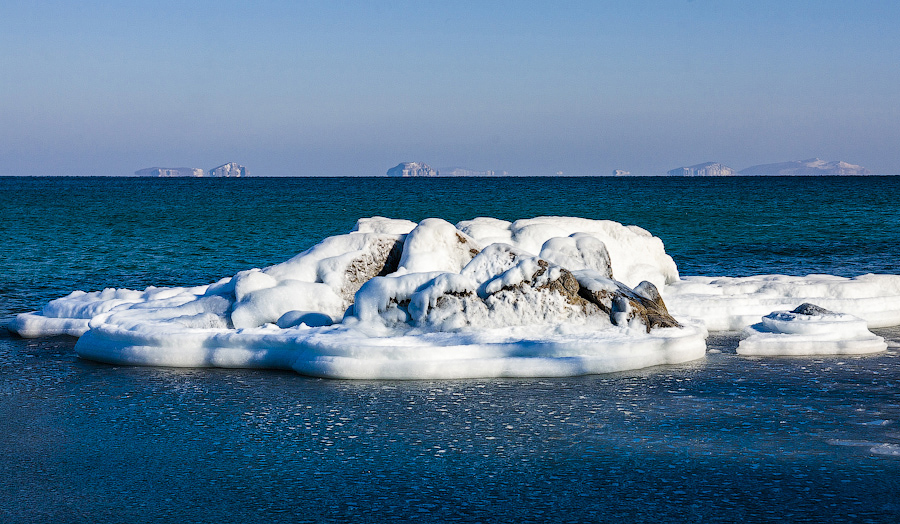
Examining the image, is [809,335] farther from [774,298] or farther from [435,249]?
[435,249]

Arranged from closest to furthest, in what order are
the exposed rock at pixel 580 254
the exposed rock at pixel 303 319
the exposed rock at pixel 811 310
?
the exposed rock at pixel 303 319 → the exposed rock at pixel 811 310 → the exposed rock at pixel 580 254

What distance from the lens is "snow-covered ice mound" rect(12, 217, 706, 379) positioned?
34.0ft

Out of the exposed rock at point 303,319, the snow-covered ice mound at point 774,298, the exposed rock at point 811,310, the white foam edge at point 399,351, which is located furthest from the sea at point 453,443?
the exposed rock at point 303,319

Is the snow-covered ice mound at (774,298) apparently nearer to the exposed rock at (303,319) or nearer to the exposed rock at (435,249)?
the exposed rock at (435,249)

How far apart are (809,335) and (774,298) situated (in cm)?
231

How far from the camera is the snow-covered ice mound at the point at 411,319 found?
34.0 feet

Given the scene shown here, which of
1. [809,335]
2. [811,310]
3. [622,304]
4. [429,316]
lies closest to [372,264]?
[429,316]

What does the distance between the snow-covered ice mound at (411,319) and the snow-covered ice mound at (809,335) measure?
32.5 inches

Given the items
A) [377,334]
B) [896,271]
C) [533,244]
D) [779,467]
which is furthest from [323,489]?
[896,271]

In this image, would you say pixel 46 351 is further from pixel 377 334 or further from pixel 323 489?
pixel 323 489

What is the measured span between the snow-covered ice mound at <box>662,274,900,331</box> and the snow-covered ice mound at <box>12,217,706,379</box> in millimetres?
A: 1004

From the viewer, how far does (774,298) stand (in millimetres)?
14438

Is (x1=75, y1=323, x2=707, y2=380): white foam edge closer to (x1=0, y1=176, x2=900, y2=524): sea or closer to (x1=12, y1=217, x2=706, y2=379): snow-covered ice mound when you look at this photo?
(x1=12, y1=217, x2=706, y2=379): snow-covered ice mound

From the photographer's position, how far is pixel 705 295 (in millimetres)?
15055
